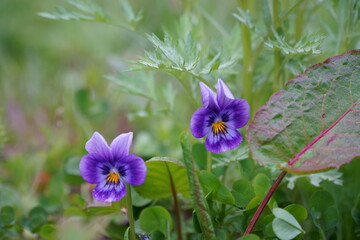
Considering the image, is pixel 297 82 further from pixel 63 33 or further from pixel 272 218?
pixel 63 33

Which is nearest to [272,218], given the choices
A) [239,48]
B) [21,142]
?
[239,48]

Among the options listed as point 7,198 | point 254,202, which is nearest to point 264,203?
point 254,202

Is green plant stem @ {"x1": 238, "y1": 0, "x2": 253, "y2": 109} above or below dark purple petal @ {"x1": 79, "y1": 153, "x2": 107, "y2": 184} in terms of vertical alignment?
above

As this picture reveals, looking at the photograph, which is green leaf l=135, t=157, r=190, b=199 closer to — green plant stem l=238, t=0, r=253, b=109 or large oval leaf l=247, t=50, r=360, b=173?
large oval leaf l=247, t=50, r=360, b=173

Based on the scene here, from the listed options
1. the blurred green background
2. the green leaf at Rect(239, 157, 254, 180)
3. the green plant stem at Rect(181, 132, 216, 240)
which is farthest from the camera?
the blurred green background

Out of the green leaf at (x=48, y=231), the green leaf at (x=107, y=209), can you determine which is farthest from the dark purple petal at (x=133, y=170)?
the green leaf at (x=48, y=231)

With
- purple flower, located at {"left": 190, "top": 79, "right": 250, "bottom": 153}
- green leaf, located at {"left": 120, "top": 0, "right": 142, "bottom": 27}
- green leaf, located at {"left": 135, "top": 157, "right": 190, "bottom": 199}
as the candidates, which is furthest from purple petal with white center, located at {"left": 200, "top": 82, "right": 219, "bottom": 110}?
green leaf, located at {"left": 120, "top": 0, "right": 142, "bottom": 27}
